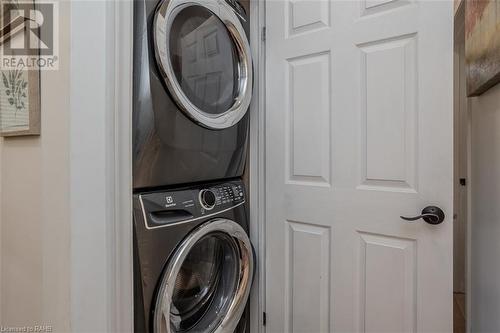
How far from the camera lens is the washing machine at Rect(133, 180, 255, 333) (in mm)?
909

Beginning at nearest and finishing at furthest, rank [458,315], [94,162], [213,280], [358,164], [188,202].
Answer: [94,162], [188,202], [358,164], [213,280], [458,315]

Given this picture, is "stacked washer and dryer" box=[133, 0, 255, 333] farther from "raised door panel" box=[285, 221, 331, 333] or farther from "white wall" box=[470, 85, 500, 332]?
"white wall" box=[470, 85, 500, 332]

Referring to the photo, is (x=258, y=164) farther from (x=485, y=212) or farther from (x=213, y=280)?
(x=485, y=212)

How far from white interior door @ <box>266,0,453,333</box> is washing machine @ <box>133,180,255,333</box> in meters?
0.20

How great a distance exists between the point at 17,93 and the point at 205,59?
654 millimetres

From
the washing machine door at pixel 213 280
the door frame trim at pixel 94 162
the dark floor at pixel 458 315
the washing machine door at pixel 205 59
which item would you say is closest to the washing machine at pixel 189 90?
the washing machine door at pixel 205 59

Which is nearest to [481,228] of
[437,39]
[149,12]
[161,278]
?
[437,39]

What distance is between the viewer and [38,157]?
939 mm

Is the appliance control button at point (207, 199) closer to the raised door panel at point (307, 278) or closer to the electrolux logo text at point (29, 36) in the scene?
the raised door panel at point (307, 278)

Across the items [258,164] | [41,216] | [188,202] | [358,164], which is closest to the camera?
[41,216]

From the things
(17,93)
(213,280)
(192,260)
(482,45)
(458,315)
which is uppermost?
(482,45)

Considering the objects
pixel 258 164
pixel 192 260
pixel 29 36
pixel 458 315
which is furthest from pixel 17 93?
pixel 458 315

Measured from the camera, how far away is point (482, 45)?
3.08 ft

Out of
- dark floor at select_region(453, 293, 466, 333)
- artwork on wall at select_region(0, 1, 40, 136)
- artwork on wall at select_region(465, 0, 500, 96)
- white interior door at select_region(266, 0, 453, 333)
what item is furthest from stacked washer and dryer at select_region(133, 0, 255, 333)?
dark floor at select_region(453, 293, 466, 333)
